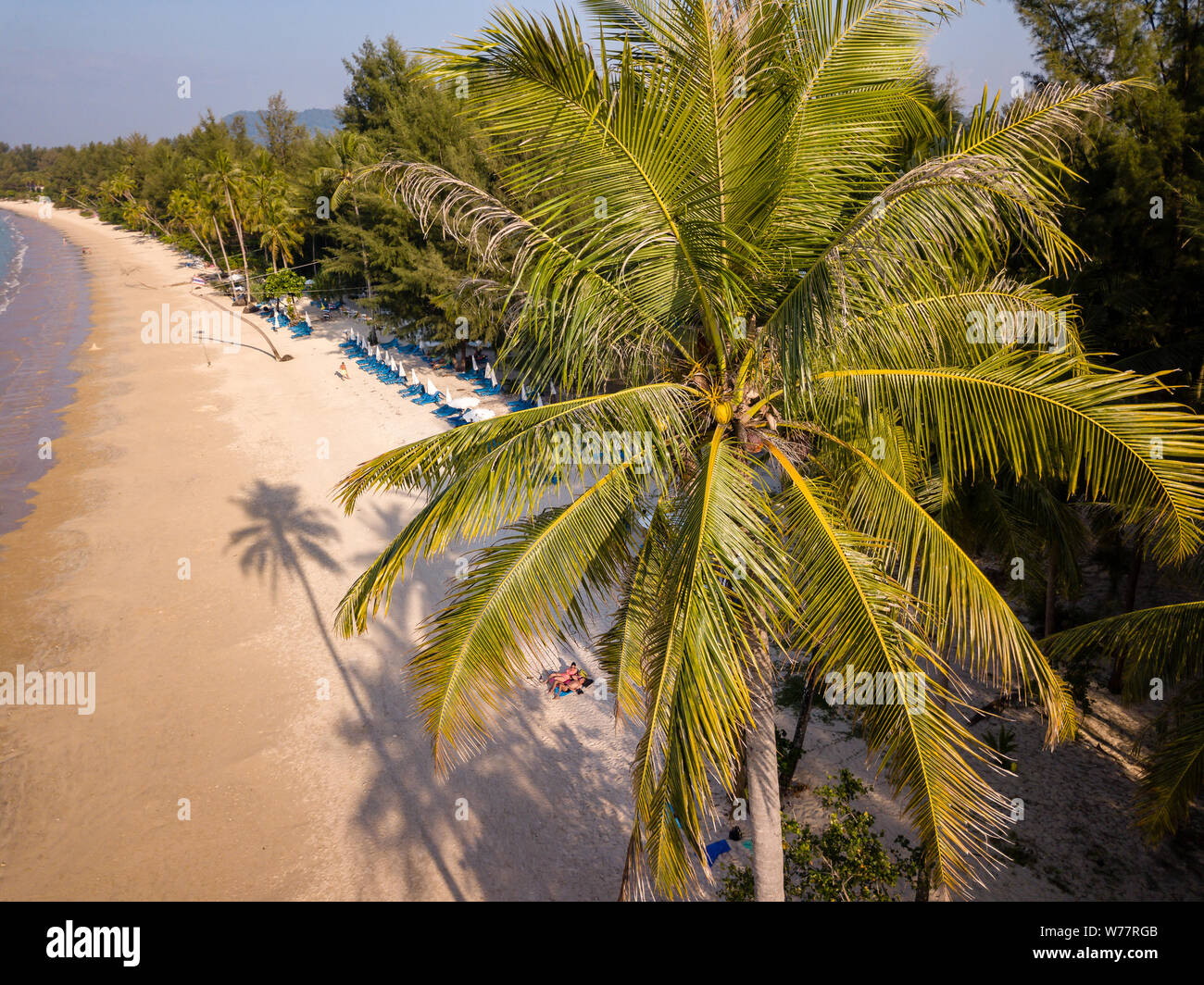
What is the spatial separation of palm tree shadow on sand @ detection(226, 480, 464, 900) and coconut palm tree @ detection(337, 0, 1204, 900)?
7230 millimetres

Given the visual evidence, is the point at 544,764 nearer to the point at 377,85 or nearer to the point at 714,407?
the point at 714,407

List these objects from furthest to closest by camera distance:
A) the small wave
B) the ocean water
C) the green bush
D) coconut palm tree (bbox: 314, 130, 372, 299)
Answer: the small wave → coconut palm tree (bbox: 314, 130, 372, 299) → the ocean water → the green bush

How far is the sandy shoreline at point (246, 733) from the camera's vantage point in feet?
30.0

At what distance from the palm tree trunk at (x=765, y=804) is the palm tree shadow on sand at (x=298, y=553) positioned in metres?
6.06

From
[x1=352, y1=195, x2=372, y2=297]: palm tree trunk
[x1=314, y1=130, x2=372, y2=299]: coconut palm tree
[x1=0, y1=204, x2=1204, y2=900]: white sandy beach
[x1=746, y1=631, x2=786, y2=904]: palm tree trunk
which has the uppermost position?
[x1=314, y1=130, x2=372, y2=299]: coconut palm tree

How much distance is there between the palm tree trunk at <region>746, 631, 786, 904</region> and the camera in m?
5.07

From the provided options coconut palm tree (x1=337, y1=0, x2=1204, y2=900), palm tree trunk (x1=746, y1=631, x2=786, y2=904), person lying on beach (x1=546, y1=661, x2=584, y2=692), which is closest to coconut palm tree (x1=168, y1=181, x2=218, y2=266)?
person lying on beach (x1=546, y1=661, x2=584, y2=692)

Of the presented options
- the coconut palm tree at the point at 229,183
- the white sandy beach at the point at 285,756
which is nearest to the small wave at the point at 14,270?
the coconut palm tree at the point at 229,183

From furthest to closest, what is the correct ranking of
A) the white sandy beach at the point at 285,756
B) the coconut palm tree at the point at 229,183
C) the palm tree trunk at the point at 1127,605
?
1. the coconut palm tree at the point at 229,183
2. the palm tree trunk at the point at 1127,605
3. the white sandy beach at the point at 285,756

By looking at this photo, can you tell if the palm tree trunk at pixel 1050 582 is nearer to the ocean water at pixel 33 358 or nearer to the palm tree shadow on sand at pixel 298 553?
the palm tree shadow on sand at pixel 298 553

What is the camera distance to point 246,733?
1139cm

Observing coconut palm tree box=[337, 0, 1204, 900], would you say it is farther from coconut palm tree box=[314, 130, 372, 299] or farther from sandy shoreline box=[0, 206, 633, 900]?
coconut palm tree box=[314, 130, 372, 299]

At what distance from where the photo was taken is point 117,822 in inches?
390
